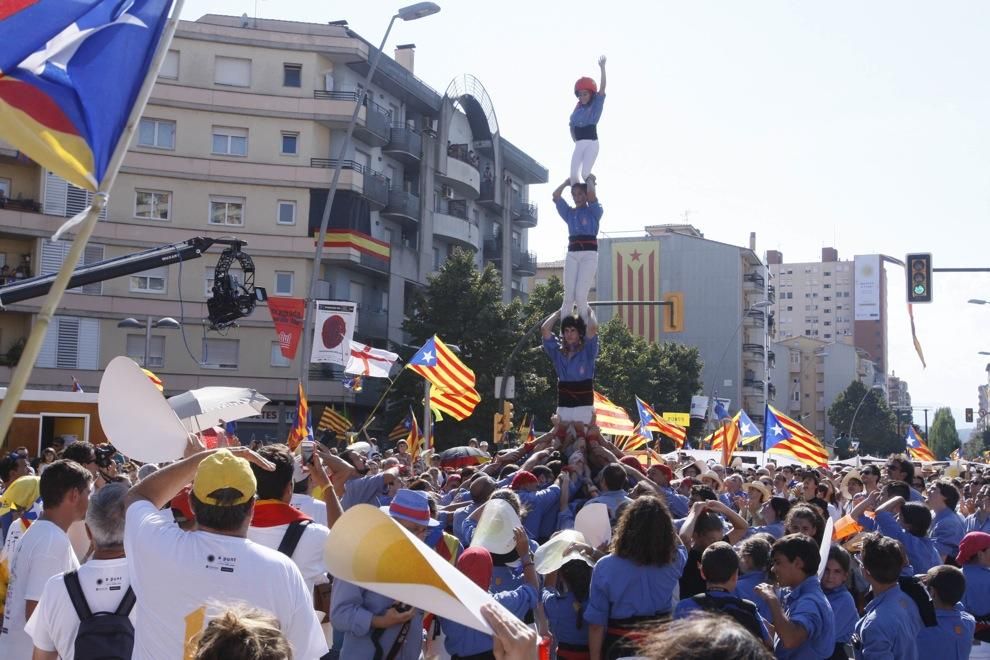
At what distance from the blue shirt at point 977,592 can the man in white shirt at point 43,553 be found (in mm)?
5876

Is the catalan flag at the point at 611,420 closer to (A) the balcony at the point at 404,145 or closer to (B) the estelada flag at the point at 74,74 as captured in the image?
(B) the estelada flag at the point at 74,74

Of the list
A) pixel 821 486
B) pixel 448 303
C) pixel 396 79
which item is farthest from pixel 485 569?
pixel 396 79

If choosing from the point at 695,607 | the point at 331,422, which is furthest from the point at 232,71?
the point at 695,607

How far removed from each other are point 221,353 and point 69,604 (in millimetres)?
38245

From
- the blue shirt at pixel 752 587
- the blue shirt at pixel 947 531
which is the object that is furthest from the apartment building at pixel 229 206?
the blue shirt at pixel 752 587

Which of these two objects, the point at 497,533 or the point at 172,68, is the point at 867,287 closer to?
the point at 172,68

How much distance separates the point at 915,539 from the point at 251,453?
5.56m

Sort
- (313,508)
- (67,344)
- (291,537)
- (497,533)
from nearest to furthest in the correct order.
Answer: (291,537), (497,533), (313,508), (67,344)

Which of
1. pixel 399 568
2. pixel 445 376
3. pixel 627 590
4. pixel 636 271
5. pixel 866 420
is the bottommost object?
pixel 866 420

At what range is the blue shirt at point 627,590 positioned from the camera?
5.76 metres

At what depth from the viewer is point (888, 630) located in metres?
5.75

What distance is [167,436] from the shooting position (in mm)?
4770

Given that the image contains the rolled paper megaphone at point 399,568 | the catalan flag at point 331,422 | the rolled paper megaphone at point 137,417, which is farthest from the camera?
the catalan flag at point 331,422

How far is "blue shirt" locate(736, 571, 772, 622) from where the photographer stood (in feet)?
20.0
